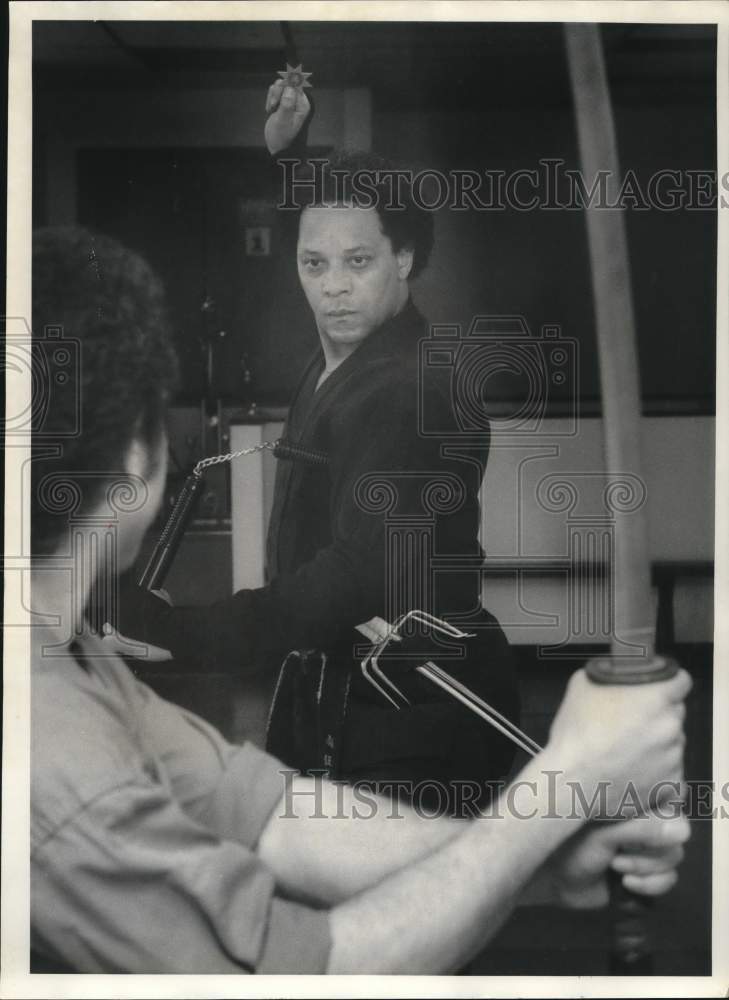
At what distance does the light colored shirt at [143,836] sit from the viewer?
1.58 metres

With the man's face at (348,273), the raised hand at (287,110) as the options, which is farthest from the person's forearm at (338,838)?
the raised hand at (287,110)

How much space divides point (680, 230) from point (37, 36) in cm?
105

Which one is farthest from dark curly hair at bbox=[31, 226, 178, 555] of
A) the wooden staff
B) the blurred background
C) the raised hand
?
the wooden staff

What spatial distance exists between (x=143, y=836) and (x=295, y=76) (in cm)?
118

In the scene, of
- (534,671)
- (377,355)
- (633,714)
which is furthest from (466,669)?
(377,355)

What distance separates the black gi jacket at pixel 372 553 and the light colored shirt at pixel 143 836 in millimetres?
113

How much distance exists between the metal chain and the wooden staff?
1.74 feet

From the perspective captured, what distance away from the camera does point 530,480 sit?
1.65 metres

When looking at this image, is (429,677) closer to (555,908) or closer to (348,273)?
(555,908)

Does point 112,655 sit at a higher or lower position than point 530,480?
lower

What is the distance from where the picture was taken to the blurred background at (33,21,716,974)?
1618mm

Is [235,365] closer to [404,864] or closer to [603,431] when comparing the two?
[603,431]

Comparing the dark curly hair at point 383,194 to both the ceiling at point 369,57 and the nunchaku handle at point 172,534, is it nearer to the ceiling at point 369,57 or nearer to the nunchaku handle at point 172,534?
A: the ceiling at point 369,57

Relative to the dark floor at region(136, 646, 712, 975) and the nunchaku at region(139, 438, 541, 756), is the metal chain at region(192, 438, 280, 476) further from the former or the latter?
the dark floor at region(136, 646, 712, 975)
